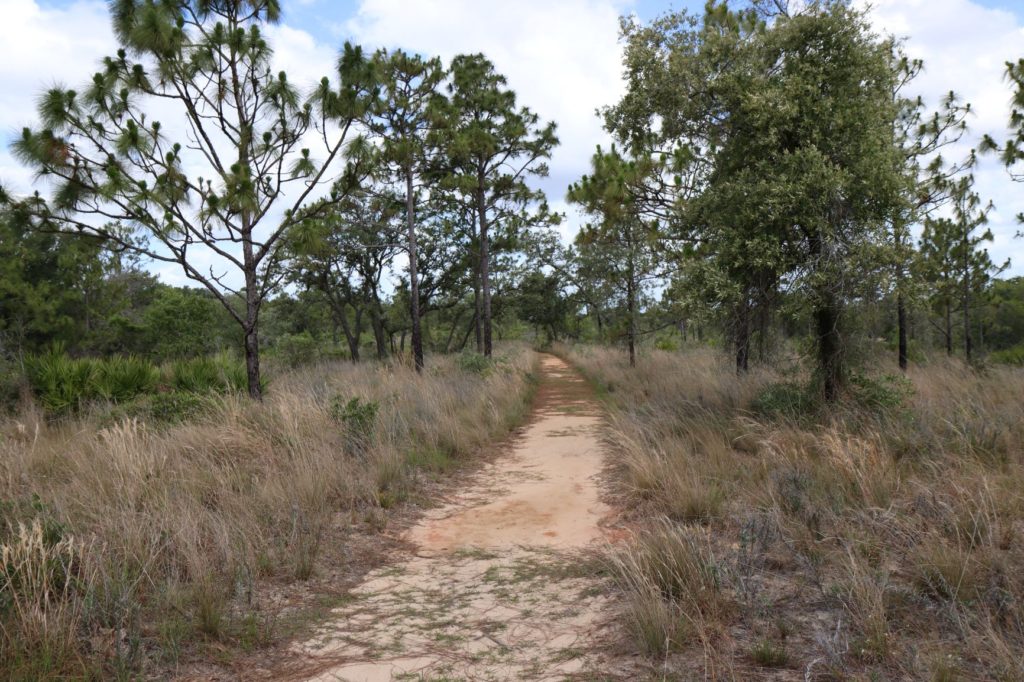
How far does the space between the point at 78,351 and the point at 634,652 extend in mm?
25675

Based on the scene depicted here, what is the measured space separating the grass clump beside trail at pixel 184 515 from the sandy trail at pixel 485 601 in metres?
0.53

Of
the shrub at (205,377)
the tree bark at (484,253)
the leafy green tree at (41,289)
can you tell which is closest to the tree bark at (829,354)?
the shrub at (205,377)

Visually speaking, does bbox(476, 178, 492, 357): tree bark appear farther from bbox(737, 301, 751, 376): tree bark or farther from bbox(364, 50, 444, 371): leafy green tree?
bbox(737, 301, 751, 376): tree bark

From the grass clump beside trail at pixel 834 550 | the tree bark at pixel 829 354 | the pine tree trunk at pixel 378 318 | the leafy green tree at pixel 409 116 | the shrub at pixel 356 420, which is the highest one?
the leafy green tree at pixel 409 116

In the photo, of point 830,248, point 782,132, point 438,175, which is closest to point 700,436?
point 830,248

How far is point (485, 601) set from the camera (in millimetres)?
4137

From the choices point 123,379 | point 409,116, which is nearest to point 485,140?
point 409,116

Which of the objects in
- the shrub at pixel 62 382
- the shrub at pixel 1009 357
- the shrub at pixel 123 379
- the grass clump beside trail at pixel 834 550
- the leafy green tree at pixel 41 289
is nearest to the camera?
the grass clump beside trail at pixel 834 550

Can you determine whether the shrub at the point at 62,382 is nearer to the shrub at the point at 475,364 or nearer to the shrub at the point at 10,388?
the shrub at the point at 10,388

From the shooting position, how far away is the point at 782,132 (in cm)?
844

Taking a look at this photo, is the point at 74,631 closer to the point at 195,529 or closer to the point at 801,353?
the point at 195,529

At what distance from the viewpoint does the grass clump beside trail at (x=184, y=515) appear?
3.20 m

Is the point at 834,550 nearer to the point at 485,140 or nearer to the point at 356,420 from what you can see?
the point at 356,420

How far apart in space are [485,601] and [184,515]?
2.40 m
